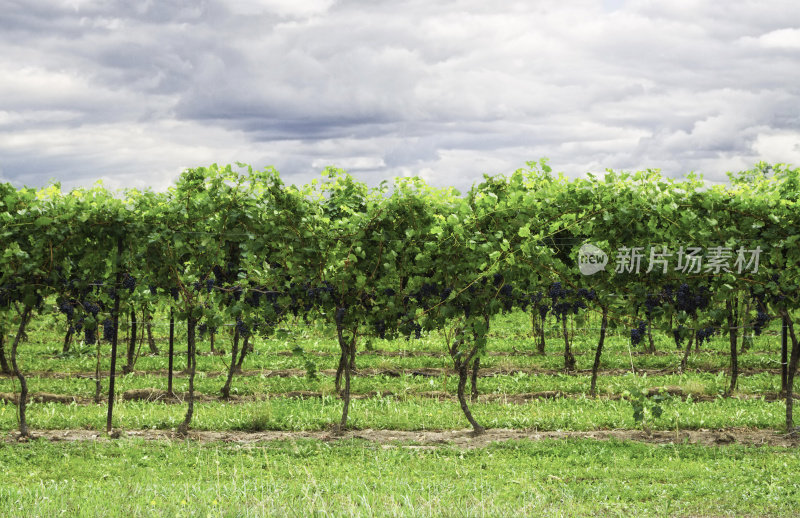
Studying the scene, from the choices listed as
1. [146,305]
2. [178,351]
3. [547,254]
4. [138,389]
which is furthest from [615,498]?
[178,351]

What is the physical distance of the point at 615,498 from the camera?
6.89 m

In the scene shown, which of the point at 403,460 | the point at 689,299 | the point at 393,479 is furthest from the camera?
the point at 689,299

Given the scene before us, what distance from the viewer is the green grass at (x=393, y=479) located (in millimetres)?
6242

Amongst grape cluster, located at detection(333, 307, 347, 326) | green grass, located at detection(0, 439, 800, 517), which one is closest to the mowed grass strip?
green grass, located at detection(0, 439, 800, 517)

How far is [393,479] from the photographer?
737 cm

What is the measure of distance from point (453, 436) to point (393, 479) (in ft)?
7.81

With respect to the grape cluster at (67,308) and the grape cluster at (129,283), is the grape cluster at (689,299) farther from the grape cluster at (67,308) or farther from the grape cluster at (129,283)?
the grape cluster at (67,308)

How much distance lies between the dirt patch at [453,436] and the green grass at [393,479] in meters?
0.36

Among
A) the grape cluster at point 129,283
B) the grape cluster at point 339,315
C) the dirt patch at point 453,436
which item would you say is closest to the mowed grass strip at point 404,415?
the dirt patch at point 453,436

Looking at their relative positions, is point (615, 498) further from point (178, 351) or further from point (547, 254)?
point (178, 351)

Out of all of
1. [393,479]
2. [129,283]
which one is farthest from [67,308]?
[393,479]

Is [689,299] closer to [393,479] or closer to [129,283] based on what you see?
[393,479]

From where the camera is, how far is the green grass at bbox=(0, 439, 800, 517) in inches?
246

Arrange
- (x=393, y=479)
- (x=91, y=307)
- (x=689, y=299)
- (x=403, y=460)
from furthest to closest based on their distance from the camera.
Result: (x=91, y=307) < (x=689, y=299) < (x=403, y=460) < (x=393, y=479)
